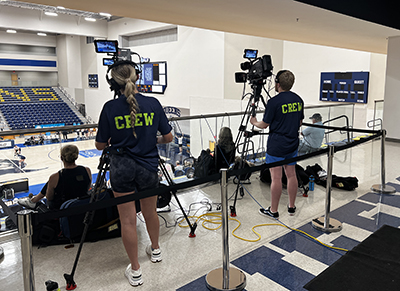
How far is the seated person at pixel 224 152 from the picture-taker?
3.96 meters

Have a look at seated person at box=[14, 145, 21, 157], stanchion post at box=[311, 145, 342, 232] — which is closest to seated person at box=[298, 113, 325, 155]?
stanchion post at box=[311, 145, 342, 232]

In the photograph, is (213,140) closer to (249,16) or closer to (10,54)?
(249,16)

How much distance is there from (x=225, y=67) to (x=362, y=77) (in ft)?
15.4

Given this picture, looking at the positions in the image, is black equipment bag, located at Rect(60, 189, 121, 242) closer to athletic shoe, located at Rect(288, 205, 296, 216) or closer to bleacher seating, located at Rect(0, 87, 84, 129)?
athletic shoe, located at Rect(288, 205, 296, 216)

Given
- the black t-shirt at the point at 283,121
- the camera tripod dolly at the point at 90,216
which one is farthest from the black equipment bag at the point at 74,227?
the black t-shirt at the point at 283,121

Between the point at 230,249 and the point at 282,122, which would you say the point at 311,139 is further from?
the point at 230,249

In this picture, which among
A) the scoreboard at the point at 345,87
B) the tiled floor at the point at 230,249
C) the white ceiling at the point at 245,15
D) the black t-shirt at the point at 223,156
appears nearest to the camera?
the tiled floor at the point at 230,249

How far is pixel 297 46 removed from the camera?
10289 mm

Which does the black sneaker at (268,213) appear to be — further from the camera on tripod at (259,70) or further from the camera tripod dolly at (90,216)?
the camera tripod dolly at (90,216)

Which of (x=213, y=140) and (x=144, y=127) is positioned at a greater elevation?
(x=144, y=127)

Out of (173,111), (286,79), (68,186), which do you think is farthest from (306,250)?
(173,111)

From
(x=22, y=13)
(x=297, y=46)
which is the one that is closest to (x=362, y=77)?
(x=297, y=46)

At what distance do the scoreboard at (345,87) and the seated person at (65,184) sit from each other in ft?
26.8

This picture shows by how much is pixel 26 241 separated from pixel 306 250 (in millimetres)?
2057
